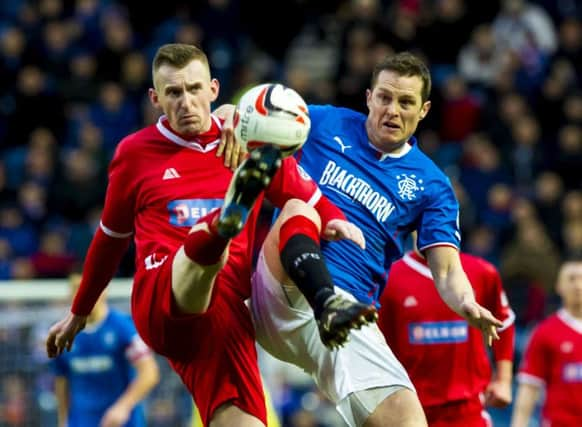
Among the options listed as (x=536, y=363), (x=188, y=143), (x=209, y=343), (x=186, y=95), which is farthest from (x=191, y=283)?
(x=536, y=363)

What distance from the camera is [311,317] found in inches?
219

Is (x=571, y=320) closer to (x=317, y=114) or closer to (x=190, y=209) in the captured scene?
(x=317, y=114)

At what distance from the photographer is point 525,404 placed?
26.8 ft

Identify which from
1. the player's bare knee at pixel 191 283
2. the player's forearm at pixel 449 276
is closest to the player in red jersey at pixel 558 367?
the player's forearm at pixel 449 276

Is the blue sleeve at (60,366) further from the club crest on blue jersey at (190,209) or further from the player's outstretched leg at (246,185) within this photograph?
the player's outstretched leg at (246,185)

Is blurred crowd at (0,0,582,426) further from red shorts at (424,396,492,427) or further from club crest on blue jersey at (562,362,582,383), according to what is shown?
red shorts at (424,396,492,427)

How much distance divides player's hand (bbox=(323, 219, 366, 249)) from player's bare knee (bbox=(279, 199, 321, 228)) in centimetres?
6

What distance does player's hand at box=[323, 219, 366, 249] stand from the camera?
5379mm

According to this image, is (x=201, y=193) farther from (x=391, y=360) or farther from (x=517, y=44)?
(x=517, y=44)

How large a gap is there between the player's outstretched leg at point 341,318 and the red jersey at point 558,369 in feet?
12.2

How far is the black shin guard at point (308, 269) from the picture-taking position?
16.6 ft

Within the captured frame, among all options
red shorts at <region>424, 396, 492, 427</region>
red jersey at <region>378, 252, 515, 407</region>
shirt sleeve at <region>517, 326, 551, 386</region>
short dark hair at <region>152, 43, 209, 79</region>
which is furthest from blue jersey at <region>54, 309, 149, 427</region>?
short dark hair at <region>152, 43, 209, 79</region>

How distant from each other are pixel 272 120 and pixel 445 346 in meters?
2.65

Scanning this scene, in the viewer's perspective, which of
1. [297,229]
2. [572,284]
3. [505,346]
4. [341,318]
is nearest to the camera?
[341,318]
